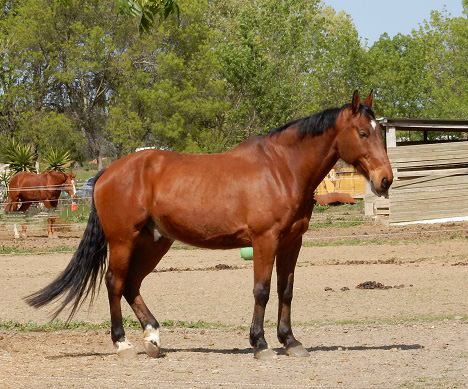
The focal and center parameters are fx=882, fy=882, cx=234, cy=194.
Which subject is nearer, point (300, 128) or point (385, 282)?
point (300, 128)

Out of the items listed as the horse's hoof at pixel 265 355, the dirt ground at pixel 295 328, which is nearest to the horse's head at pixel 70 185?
the dirt ground at pixel 295 328

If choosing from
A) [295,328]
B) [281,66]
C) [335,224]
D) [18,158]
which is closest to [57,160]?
[18,158]

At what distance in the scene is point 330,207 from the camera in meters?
31.4

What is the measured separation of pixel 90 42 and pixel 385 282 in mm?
31186

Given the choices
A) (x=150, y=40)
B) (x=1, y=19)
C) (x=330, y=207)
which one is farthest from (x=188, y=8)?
(x=330, y=207)

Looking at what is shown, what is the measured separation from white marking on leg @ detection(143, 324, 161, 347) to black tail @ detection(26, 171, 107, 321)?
2.14 feet

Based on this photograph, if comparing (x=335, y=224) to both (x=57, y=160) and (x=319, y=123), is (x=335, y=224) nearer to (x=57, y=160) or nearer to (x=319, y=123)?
(x=57, y=160)

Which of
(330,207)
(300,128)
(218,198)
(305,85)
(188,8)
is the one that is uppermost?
(188,8)

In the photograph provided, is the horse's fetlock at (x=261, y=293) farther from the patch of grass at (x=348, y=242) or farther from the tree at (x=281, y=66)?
the tree at (x=281, y=66)

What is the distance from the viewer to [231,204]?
767 centimetres

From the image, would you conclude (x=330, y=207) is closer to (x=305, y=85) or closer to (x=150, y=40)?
(x=150, y=40)

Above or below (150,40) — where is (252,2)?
above

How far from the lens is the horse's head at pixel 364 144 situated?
24.3 feet

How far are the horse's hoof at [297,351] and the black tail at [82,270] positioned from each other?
1.89 metres
